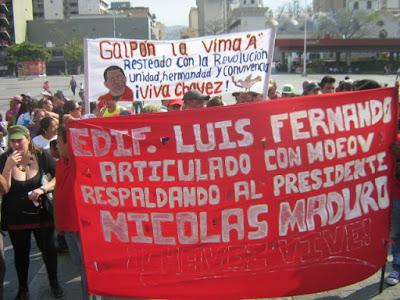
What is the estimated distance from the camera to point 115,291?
3473 mm

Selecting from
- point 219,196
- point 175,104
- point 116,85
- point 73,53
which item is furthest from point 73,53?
point 219,196

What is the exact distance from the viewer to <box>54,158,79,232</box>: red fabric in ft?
13.0

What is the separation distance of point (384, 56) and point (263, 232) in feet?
248

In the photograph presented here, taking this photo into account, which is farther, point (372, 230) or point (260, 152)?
point (372, 230)

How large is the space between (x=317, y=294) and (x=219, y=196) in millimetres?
1586

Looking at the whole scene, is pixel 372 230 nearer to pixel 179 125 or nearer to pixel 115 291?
pixel 179 125

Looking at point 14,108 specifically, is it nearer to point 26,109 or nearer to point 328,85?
point 26,109

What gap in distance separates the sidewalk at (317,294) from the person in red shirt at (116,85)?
235cm

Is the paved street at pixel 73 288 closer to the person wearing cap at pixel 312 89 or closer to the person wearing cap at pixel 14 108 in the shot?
the person wearing cap at pixel 312 89

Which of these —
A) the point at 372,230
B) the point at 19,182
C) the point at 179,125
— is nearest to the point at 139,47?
the point at 19,182

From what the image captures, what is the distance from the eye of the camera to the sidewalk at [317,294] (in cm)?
431

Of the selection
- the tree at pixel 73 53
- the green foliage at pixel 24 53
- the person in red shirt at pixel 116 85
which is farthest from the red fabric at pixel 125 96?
the tree at pixel 73 53

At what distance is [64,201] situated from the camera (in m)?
4.03

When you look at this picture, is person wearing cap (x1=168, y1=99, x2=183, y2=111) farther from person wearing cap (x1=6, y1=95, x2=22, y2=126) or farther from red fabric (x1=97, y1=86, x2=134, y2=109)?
person wearing cap (x1=6, y1=95, x2=22, y2=126)
